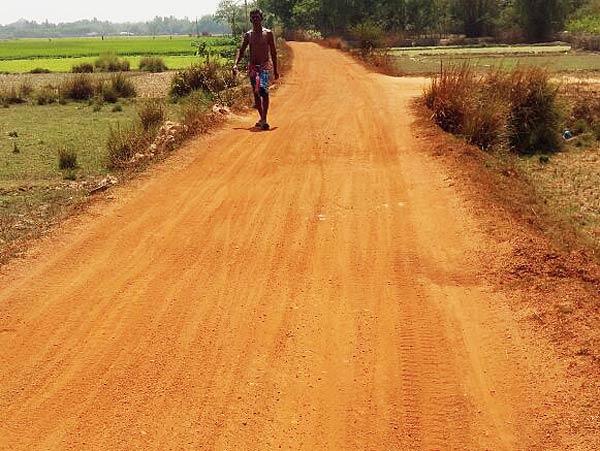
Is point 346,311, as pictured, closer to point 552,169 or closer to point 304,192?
point 304,192

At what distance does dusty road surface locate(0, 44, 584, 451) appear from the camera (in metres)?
3.13

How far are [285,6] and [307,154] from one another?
54787 millimetres

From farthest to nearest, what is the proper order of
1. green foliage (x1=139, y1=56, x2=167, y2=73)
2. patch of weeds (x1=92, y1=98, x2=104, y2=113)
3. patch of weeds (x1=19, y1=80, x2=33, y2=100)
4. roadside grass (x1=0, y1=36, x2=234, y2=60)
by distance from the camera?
roadside grass (x1=0, y1=36, x2=234, y2=60) < green foliage (x1=139, y1=56, x2=167, y2=73) < patch of weeds (x1=19, y1=80, x2=33, y2=100) < patch of weeds (x1=92, y1=98, x2=104, y2=113)

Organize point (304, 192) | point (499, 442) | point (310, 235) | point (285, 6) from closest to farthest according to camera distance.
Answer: point (499, 442) → point (310, 235) → point (304, 192) → point (285, 6)

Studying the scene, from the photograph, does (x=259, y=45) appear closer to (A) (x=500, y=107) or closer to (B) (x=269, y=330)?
(A) (x=500, y=107)

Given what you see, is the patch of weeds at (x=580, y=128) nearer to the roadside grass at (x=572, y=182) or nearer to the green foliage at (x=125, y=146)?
the roadside grass at (x=572, y=182)

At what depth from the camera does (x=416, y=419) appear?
124 inches

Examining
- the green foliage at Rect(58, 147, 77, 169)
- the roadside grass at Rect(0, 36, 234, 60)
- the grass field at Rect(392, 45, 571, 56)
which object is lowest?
the green foliage at Rect(58, 147, 77, 169)

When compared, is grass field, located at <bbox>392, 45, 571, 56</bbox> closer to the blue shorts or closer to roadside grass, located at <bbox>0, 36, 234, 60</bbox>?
roadside grass, located at <bbox>0, 36, 234, 60</bbox>

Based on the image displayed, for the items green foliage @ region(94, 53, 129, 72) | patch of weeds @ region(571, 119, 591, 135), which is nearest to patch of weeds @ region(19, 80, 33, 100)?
green foliage @ region(94, 53, 129, 72)

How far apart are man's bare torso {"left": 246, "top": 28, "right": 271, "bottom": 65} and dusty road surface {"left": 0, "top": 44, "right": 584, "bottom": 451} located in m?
3.88

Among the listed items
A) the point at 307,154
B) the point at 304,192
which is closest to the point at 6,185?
the point at 307,154

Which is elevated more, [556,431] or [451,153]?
[451,153]

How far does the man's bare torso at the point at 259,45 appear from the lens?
32.9 feet
